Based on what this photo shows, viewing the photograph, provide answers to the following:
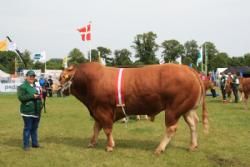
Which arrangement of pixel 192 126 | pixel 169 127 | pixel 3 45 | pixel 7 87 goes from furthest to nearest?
pixel 3 45 < pixel 7 87 < pixel 192 126 < pixel 169 127

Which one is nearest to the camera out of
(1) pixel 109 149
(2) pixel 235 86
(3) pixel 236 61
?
(1) pixel 109 149

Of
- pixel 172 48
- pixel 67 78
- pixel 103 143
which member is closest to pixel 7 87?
pixel 103 143

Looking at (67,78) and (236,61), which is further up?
(236,61)

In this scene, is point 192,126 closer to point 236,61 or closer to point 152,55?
point 152,55

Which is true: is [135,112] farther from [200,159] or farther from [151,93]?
[200,159]

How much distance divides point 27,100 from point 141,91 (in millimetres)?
2747

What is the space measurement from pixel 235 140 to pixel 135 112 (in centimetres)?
320

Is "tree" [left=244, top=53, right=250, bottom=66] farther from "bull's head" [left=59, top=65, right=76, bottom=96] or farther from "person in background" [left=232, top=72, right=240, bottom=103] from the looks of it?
"bull's head" [left=59, top=65, right=76, bottom=96]

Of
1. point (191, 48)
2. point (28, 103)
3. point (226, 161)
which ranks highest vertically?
point (191, 48)

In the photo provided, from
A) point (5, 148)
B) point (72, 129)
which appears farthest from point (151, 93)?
point (72, 129)

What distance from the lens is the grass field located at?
30.2ft

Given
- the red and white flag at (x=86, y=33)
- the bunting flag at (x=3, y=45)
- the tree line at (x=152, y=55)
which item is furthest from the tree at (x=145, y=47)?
the red and white flag at (x=86, y=33)

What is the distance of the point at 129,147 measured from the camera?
10836 mm

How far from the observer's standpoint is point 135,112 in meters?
10.5
